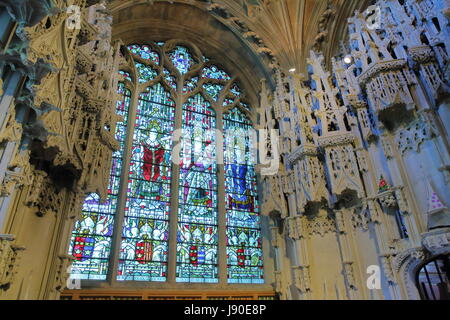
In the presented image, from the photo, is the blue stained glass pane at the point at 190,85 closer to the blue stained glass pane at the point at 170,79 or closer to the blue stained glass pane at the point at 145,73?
the blue stained glass pane at the point at 170,79

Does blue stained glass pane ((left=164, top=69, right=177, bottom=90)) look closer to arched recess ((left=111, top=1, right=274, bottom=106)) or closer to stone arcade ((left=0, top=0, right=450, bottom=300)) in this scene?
stone arcade ((left=0, top=0, right=450, bottom=300))

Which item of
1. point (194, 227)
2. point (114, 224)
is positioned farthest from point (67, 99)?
point (194, 227)

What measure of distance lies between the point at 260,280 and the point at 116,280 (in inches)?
137

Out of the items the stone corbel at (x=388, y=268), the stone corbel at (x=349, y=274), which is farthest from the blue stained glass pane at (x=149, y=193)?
the stone corbel at (x=388, y=268)

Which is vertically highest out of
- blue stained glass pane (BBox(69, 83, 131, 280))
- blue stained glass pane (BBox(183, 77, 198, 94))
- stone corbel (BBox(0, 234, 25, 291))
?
blue stained glass pane (BBox(183, 77, 198, 94))

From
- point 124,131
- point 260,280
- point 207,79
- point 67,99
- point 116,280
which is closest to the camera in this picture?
point 67,99

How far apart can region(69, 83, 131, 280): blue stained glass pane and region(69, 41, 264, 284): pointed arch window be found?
0.07ft

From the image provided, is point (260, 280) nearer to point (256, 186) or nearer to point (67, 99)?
point (256, 186)

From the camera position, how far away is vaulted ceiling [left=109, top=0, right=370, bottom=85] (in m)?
10.6

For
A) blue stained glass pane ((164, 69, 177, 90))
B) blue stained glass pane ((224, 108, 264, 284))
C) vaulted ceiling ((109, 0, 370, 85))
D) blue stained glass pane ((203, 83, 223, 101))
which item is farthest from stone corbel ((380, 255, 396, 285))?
blue stained glass pane ((164, 69, 177, 90))

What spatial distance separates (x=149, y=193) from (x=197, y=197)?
1.26 meters

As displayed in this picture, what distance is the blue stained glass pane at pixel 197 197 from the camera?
8398 mm

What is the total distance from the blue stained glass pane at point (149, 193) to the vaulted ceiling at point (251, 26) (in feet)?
7.40

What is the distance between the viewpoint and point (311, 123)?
852 centimetres
